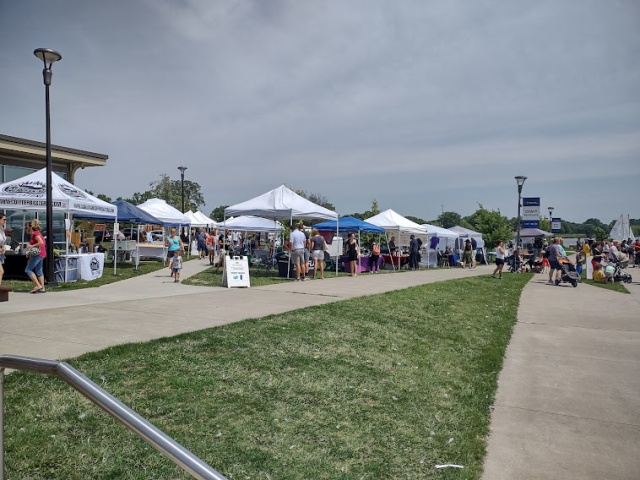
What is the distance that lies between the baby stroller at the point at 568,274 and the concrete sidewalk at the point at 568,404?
762 centimetres

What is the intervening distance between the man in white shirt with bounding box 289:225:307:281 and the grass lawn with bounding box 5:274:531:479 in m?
7.99

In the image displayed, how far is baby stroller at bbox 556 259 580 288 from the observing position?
56.0 ft

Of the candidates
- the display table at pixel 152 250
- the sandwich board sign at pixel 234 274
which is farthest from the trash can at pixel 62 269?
the display table at pixel 152 250

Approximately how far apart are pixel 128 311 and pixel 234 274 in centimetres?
532

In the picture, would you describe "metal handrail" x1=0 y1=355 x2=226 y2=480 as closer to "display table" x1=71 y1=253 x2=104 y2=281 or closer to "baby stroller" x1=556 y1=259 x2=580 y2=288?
"display table" x1=71 y1=253 x2=104 y2=281

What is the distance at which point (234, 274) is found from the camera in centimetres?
1380

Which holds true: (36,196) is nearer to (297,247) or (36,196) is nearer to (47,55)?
(47,55)

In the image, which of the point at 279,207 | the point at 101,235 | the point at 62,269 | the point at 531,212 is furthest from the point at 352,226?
the point at 101,235

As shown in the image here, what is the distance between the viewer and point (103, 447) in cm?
345

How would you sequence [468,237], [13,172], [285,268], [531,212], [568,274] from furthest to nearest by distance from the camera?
[468,237] < [531,212] < [13,172] < [568,274] < [285,268]

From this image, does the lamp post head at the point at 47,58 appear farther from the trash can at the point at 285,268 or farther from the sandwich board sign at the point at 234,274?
the trash can at the point at 285,268

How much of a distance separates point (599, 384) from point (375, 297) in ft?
19.4

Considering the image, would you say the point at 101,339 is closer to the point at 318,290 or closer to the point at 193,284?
the point at 318,290

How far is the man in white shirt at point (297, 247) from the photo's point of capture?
1537cm
